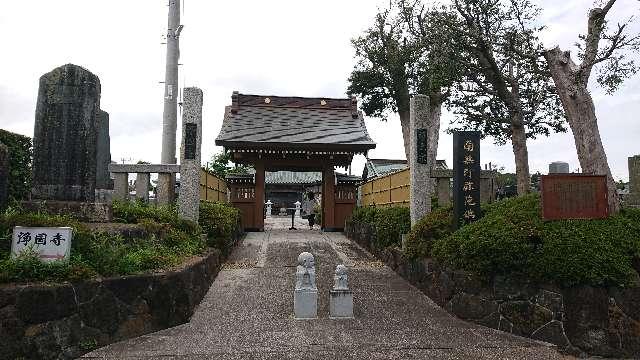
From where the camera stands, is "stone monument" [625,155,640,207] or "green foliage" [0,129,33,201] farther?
"stone monument" [625,155,640,207]

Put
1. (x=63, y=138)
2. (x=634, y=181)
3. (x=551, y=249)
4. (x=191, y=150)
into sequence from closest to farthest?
(x=551, y=249), (x=63, y=138), (x=191, y=150), (x=634, y=181)

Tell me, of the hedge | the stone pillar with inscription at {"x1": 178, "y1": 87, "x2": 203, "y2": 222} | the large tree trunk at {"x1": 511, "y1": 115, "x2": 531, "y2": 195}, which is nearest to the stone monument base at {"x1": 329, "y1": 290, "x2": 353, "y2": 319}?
the hedge

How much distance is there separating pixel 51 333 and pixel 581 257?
5.92 meters

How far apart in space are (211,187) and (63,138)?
569 cm

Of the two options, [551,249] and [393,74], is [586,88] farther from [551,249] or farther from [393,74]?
[393,74]

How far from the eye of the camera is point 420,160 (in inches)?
345

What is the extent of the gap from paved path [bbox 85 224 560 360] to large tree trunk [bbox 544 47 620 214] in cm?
369

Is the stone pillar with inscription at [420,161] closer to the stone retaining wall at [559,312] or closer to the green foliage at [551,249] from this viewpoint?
the green foliage at [551,249]

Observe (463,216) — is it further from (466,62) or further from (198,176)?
(466,62)

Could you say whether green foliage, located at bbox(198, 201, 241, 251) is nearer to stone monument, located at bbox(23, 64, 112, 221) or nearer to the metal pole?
stone monument, located at bbox(23, 64, 112, 221)

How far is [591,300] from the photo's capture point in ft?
16.6

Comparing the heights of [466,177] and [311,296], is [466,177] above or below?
above

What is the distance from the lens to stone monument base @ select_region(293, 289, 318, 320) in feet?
18.7

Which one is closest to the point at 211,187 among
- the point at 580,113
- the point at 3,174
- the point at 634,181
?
the point at 3,174
